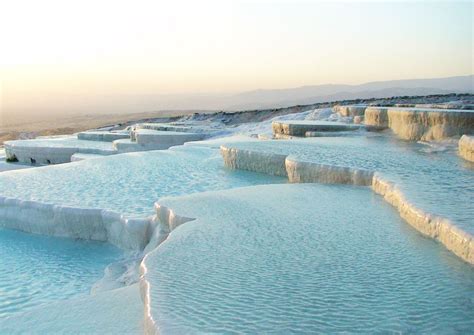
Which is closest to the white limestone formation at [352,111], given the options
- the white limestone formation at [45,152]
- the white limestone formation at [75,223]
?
the white limestone formation at [45,152]

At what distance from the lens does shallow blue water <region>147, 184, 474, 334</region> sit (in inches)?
79.4

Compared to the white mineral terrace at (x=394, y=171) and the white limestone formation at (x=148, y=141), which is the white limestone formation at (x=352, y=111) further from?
the white limestone formation at (x=148, y=141)

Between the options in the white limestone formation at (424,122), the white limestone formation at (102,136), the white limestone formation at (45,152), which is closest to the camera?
the white limestone formation at (424,122)

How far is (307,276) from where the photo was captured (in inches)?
99.1

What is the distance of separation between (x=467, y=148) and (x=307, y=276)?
4.00m

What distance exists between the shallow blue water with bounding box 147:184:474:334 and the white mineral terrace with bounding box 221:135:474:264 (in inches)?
5.0

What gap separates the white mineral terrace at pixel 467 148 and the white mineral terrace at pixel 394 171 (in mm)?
126

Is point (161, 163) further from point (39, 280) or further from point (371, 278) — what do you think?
point (371, 278)

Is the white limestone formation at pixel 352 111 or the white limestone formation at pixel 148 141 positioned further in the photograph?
the white limestone formation at pixel 352 111

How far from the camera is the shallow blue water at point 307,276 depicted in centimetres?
202

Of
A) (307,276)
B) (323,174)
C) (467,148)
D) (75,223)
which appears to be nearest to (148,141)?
(75,223)

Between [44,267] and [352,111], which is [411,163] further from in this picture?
[352,111]

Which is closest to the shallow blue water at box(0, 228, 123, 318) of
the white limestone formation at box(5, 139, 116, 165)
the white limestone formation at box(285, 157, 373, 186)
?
the white limestone formation at box(285, 157, 373, 186)

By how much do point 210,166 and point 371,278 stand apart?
15.8 ft
